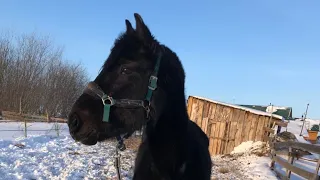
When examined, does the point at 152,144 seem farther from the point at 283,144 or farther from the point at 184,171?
the point at 283,144

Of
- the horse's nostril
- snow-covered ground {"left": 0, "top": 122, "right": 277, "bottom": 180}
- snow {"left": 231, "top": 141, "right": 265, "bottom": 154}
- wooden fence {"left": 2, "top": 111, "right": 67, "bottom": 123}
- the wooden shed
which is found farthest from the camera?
wooden fence {"left": 2, "top": 111, "right": 67, "bottom": 123}

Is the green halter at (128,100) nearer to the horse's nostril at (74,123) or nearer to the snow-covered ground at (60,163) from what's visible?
the horse's nostril at (74,123)

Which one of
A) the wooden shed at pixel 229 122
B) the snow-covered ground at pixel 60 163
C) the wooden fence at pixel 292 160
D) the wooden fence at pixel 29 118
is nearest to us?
the wooden fence at pixel 292 160

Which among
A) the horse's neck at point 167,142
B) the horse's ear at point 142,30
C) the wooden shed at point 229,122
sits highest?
the horse's ear at point 142,30

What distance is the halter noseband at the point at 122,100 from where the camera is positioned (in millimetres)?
2195

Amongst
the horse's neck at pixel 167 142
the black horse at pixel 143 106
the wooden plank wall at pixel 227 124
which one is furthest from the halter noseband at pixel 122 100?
the wooden plank wall at pixel 227 124

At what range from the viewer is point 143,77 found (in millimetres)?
2314

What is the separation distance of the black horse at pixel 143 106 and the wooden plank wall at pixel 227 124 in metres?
16.3

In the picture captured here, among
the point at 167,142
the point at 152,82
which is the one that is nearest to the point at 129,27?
the point at 152,82

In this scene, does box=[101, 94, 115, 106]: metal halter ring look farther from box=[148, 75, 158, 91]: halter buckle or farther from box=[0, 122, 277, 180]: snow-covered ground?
box=[0, 122, 277, 180]: snow-covered ground

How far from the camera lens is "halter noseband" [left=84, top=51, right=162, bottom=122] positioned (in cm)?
220

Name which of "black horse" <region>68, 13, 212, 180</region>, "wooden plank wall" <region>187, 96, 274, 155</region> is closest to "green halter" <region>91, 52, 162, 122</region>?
"black horse" <region>68, 13, 212, 180</region>

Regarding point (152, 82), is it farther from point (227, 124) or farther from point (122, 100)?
point (227, 124)

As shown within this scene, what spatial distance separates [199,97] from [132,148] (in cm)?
1026
